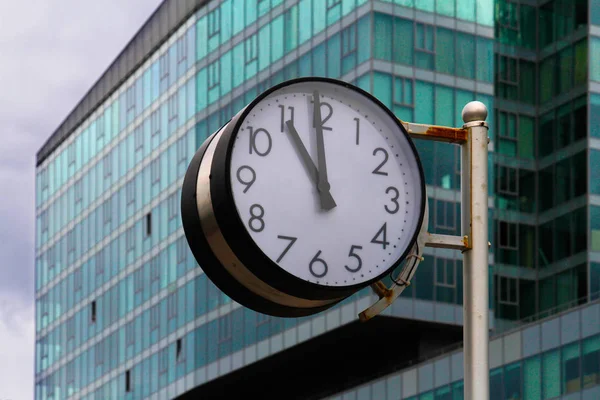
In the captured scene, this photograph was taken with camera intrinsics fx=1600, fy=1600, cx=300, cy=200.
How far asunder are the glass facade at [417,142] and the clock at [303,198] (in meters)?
38.0

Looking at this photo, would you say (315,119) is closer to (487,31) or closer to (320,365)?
(487,31)

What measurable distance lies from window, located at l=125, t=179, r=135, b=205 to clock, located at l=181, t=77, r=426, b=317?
194 ft

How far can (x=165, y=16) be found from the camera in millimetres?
63188

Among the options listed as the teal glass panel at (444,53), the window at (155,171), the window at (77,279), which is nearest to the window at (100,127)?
the window at (77,279)

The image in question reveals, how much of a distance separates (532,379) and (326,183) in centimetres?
3913

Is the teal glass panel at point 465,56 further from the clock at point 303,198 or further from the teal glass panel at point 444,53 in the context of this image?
the clock at point 303,198

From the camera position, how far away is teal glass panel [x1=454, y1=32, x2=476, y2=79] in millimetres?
50531

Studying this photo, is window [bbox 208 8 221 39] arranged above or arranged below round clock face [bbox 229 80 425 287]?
above

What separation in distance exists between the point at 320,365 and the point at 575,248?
1048 cm

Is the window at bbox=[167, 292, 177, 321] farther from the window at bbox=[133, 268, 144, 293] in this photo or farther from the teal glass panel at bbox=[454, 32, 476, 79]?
the teal glass panel at bbox=[454, 32, 476, 79]

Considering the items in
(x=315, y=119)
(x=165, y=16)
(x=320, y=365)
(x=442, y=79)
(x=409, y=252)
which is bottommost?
(x=409, y=252)

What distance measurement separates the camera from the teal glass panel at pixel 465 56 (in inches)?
1989

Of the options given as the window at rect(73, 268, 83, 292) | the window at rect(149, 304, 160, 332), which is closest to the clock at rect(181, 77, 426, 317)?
the window at rect(149, 304, 160, 332)

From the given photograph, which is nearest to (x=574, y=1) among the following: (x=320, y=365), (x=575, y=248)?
(x=575, y=248)
